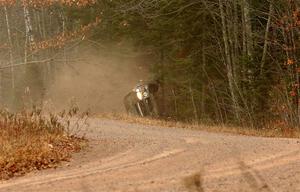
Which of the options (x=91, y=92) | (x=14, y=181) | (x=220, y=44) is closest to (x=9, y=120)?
(x=14, y=181)

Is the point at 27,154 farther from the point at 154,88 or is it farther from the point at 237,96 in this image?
the point at 154,88

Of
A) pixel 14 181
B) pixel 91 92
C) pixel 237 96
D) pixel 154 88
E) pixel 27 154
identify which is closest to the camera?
pixel 14 181

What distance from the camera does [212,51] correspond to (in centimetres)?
2312

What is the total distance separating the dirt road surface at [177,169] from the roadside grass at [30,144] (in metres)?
0.36

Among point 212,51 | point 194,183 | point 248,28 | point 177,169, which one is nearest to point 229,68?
point 248,28

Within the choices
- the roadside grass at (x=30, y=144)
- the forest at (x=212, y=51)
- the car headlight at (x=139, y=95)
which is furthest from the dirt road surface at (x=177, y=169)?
the car headlight at (x=139, y=95)

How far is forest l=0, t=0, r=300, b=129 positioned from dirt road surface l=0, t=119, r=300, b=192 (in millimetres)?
3145

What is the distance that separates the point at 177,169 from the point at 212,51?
49.2 feet

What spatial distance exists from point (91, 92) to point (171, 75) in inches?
449

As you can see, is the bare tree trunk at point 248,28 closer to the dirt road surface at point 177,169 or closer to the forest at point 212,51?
the forest at point 212,51

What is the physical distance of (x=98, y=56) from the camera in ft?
106

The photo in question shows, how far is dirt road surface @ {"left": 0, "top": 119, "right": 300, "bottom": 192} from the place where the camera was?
7363 mm

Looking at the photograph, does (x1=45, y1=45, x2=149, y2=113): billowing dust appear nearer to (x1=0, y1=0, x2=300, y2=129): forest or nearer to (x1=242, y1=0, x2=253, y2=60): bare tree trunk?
(x1=0, y1=0, x2=300, y2=129): forest

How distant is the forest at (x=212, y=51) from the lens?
695 inches
